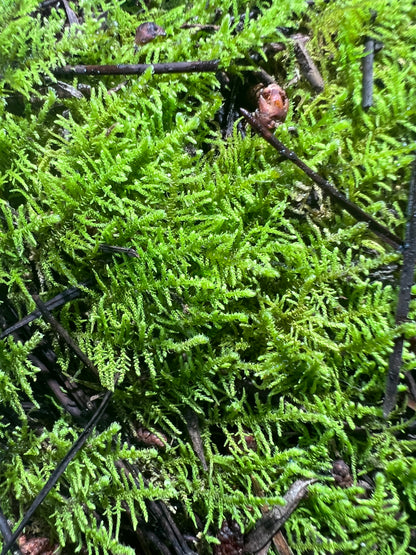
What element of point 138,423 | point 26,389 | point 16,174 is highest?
point 16,174

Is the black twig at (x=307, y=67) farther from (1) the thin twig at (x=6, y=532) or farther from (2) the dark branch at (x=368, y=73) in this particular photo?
(1) the thin twig at (x=6, y=532)

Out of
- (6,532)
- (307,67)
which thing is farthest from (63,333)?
(307,67)

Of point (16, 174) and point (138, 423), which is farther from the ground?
point (16, 174)

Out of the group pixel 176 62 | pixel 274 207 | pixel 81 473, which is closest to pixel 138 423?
pixel 81 473

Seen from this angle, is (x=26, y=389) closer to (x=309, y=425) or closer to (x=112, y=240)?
(x=112, y=240)

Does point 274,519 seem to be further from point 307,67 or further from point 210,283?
point 307,67
